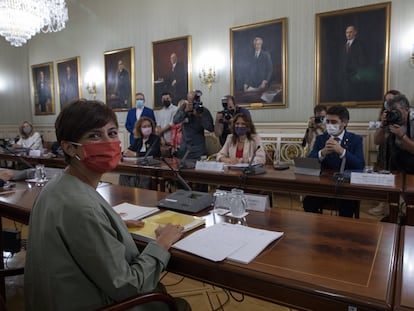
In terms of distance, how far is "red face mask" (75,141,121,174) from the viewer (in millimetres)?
1102

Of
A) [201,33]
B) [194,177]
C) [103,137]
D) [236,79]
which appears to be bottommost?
[194,177]

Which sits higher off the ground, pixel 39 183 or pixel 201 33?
pixel 201 33

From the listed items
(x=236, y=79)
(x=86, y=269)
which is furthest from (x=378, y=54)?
(x=86, y=269)

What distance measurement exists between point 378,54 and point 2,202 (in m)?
4.43

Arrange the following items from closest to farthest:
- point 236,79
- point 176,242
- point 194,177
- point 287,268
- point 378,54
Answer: point 287,268 → point 176,242 → point 194,177 → point 378,54 → point 236,79

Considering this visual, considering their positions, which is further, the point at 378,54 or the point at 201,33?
the point at 201,33

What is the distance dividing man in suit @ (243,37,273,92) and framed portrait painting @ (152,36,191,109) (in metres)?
1.20

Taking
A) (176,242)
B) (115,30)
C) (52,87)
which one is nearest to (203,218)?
(176,242)

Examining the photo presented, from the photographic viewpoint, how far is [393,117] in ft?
9.23

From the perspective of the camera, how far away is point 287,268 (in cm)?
105

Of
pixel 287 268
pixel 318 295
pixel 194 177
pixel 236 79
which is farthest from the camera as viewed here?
pixel 236 79

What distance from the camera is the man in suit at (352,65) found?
448 cm

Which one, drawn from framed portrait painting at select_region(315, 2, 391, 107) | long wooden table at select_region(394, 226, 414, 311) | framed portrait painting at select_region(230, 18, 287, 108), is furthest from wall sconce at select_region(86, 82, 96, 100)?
long wooden table at select_region(394, 226, 414, 311)

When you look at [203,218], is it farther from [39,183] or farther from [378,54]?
[378,54]
